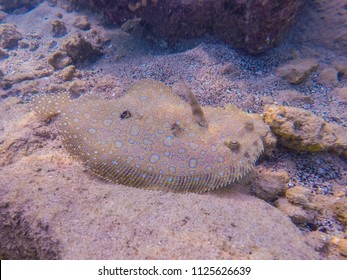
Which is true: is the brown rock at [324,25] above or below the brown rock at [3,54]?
above

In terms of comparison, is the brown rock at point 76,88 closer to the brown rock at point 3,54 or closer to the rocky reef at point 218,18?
the rocky reef at point 218,18

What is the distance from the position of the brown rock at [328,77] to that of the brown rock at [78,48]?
612cm

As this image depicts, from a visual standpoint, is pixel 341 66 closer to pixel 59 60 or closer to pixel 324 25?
pixel 324 25

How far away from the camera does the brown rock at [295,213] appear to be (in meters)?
3.70

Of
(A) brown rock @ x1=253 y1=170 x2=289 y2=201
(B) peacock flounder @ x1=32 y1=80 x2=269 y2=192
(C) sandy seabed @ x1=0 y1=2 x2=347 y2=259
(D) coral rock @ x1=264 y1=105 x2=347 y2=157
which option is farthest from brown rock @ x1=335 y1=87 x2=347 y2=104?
(A) brown rock @ x1=253 y1=170 x2=289 y2=201

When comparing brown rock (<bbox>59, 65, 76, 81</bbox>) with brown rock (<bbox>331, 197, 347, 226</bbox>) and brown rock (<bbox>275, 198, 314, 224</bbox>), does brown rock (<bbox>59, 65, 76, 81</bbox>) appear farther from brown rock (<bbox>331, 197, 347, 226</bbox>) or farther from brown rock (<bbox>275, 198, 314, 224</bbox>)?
brown rock (<bbox>331, 197, 347, 226</bbox>)

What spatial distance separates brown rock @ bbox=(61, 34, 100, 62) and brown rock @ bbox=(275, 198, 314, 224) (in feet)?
20.2

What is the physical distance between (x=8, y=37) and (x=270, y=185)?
918cm

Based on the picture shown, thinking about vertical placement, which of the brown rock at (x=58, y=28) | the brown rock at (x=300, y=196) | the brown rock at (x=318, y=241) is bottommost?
the brown rock at (x=318, y=241)

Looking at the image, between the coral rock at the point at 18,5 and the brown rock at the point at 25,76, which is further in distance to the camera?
the coral rock at the point at 18,5

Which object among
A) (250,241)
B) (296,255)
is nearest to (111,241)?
(250,241)

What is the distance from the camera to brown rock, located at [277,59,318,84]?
5.84 metres

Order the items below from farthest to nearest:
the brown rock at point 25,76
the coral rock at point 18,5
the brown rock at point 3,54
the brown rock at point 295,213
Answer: the coral rock at point 18,5
the brown rock at point 3,54
the brown rock at point 25,76
the brown rock at point 295,213

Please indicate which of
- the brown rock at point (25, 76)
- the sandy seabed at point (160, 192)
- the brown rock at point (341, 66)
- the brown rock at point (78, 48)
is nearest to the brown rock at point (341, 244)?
the sandy seabed at point (160, 192)
